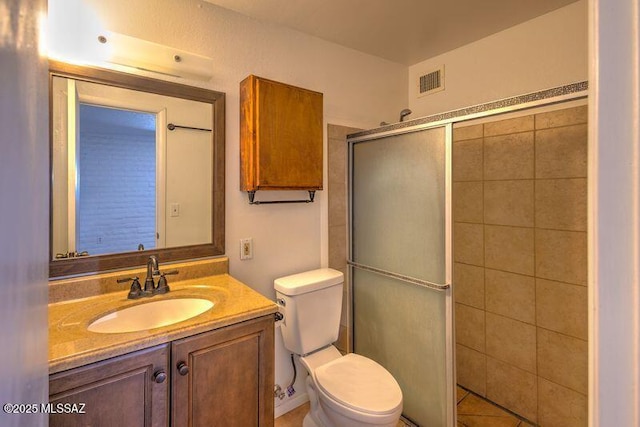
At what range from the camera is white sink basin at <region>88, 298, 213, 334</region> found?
120 cm

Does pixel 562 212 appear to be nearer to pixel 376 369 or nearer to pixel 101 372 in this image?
pixel 376 369

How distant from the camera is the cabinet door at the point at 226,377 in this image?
42.3 inches

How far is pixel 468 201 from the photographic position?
216cm

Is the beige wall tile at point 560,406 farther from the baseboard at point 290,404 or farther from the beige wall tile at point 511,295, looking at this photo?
the baseboard at point 290,404

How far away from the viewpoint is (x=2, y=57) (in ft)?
0.70

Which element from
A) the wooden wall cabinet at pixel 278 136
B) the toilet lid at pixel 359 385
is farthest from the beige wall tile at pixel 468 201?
the toilet lid at pixel 359 385

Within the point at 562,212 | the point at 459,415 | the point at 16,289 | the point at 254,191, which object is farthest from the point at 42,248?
the point at 459,415

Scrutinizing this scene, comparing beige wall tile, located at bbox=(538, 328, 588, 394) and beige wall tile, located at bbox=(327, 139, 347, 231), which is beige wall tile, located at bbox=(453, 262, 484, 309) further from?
beige wall tile, located at bbox=(327, 139, 347, 231)

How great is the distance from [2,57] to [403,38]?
223cm

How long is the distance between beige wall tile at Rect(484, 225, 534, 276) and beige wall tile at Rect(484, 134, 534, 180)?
0.34 meters

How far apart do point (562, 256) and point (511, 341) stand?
63cm

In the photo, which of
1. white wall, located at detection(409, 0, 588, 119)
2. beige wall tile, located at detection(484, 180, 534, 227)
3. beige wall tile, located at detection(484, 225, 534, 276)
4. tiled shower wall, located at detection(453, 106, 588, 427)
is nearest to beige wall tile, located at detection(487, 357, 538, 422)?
tiled shower wall, located at detection(453, 106, 588, 427)

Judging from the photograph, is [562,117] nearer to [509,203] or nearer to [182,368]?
[509,203]
